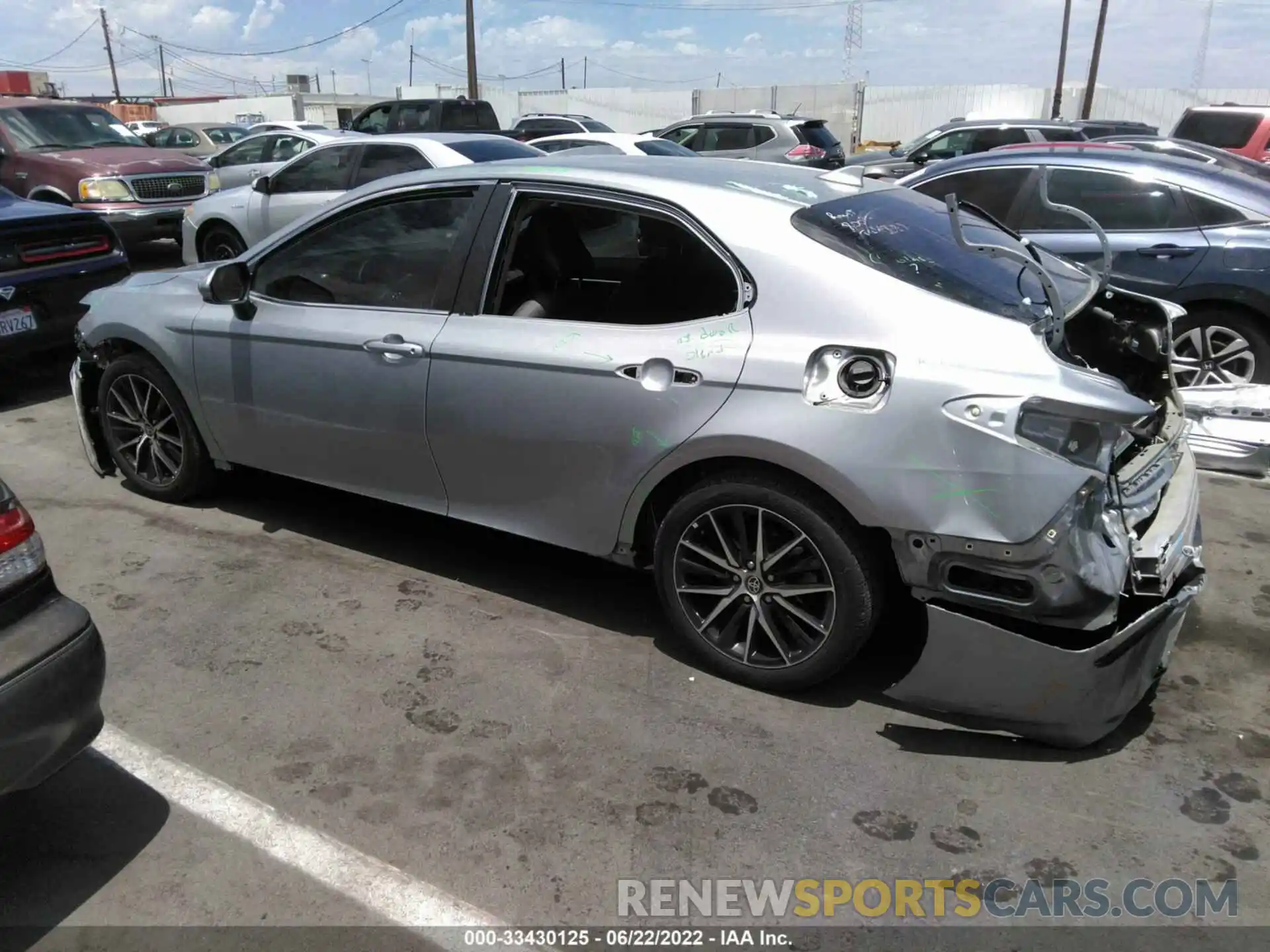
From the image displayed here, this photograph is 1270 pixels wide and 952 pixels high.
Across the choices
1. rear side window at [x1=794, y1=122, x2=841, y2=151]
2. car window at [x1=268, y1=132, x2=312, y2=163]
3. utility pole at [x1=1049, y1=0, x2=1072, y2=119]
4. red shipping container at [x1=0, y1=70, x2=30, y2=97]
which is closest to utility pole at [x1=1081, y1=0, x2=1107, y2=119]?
utility pole at [x1=1049, y1=0, x2=1072, y2=119]

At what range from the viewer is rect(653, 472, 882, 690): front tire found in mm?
3094

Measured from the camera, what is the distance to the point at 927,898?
255 cm

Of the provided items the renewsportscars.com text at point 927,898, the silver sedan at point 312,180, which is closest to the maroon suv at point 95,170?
the silver sedan at point 312,180

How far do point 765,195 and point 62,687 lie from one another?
2.64 metres

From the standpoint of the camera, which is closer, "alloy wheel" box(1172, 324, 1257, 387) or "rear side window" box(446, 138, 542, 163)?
"alloy wheel" box(1172, 324, 1257, 387)

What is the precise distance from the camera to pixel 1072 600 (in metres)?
2.80

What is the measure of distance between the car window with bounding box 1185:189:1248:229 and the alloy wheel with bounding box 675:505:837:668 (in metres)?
4.71

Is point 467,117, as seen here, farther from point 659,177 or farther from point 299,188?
point 659,177

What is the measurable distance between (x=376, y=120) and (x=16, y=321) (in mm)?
10887

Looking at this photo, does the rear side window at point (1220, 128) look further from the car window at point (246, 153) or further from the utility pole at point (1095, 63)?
the utility pole at point (1095, 63)

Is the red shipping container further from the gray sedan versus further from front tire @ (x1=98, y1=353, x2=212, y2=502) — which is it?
front tire @ (x1=98, y1=353, x2=212, y2=502)

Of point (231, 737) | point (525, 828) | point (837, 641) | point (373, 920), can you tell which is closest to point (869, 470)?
point (837, 641)

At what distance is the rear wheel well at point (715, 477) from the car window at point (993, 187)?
436 centimetres

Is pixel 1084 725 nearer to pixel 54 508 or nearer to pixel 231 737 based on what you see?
pixel 231 737
